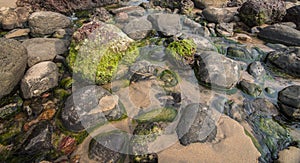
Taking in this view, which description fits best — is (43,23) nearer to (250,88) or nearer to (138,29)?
(138,29)

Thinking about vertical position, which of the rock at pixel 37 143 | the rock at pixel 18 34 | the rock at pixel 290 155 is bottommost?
the rock at pixel 37 143

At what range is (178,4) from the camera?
10.1 metres

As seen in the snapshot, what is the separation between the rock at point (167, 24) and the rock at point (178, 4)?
5.29ft

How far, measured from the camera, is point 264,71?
5.59m

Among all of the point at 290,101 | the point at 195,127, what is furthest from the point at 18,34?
the point at 290,101

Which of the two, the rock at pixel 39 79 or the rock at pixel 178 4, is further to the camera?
the rock at pixel 178 4

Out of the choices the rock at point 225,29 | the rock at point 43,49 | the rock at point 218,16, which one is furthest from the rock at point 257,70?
the rock at point 43,49

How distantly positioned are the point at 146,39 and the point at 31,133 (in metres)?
4.46

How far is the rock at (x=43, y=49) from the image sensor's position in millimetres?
5297

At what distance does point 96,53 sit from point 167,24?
11.3 ft

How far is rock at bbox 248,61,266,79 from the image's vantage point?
17.8ft

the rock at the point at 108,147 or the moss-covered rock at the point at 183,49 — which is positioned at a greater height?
the moss-covered rock at the point at 183,49

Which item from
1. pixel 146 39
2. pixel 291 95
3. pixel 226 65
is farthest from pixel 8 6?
pixel 291 95

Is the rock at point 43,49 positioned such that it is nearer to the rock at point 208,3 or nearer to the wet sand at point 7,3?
the wet sand at point 7,3
